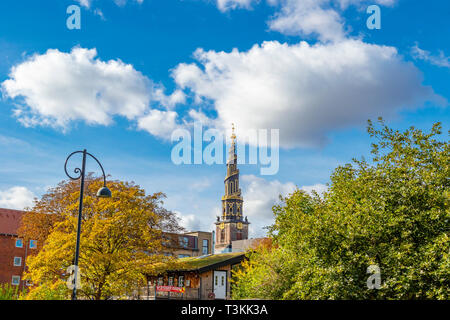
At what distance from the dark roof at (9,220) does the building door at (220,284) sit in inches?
1548

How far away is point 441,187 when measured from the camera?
77.2ft

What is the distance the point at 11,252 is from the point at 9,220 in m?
5.24

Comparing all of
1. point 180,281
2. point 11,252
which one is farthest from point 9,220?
point 180,281

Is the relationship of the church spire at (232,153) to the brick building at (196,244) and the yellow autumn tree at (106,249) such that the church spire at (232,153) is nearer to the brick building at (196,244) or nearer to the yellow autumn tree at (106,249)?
the brick building at (196,244)

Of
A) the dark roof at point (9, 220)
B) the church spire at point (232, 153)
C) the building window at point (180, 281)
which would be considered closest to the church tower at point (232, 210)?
the church spire at point (232, 153)

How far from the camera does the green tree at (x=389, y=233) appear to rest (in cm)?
2068

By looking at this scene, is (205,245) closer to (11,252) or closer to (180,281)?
(11,252)

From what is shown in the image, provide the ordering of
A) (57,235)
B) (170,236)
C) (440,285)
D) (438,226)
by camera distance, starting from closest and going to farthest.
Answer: (440,285), (438,226), (57,235), (170,236)

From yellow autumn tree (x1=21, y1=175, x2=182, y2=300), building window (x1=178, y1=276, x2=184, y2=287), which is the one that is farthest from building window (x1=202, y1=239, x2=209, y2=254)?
yellow autumn tree (x1=21, y1=175, x2=182, y2=300)

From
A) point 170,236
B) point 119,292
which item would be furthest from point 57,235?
point 170,236

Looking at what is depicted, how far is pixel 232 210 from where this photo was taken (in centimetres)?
16388

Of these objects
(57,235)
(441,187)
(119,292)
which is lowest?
(119,292)
